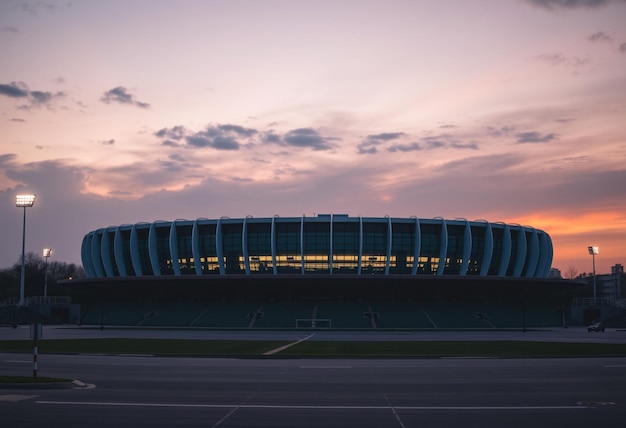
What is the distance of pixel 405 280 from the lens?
10138 cm

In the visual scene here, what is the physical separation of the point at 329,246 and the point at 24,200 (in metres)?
46.6

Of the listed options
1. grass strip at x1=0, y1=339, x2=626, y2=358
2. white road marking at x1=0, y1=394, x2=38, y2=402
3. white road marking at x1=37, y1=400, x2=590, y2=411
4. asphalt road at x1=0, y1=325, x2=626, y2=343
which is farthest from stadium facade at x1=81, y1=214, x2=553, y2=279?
white road marking at x1=37, y1=400, x2=590, y2=411

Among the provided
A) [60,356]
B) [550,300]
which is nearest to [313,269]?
[550,300]

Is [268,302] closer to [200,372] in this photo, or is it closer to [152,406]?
[200,372]

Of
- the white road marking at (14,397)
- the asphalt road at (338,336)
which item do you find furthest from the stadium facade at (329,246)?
the white road marking at (14,397)

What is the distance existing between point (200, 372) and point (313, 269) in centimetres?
8036

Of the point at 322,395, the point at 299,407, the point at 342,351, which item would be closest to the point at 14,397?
the point at 299,407

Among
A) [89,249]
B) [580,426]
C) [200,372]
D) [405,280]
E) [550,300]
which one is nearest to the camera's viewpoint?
[580,426]

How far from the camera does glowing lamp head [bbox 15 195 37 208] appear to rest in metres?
103

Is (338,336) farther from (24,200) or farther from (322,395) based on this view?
(24,200)

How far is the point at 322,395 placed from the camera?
22234mm

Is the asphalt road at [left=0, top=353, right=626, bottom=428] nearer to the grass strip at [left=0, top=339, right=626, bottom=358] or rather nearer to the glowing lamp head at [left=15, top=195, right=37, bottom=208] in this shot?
the grass strip at [left=0, top=339, right=626, bottom=358]

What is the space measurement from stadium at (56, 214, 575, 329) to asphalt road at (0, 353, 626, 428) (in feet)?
216

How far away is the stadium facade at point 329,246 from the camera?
358 feet
